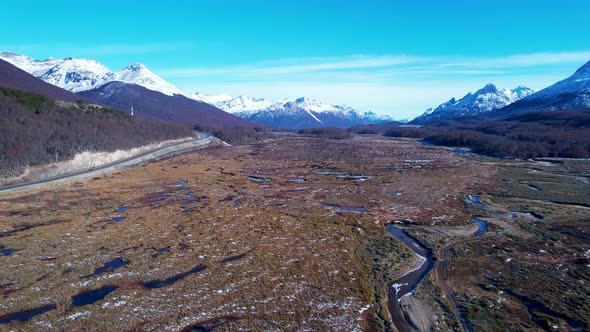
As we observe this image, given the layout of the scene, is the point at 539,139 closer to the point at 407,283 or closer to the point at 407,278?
the point at 407,278

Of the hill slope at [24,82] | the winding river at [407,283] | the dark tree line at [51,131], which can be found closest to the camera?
the winding river at [407,283]

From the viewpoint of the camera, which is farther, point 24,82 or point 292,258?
point 24,82

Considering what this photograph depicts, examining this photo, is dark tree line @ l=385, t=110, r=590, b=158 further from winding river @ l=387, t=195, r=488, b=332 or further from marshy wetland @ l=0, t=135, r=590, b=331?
winding river @ l=387, t=195, r=488, b=332

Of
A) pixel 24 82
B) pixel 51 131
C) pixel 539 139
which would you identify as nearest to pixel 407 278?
pixel 51 131

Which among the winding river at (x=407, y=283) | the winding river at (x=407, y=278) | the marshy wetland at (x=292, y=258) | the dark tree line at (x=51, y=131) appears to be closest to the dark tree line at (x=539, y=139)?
the marshy wetland at (x=292, y=258)

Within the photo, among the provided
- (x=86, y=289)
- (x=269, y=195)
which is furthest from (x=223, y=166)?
(x=86, y=289)

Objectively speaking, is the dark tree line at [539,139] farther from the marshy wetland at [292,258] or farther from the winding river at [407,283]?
the winding river at [407,283]

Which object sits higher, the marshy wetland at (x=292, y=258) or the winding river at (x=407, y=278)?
the marshy wetland at (x=292, y=258)
